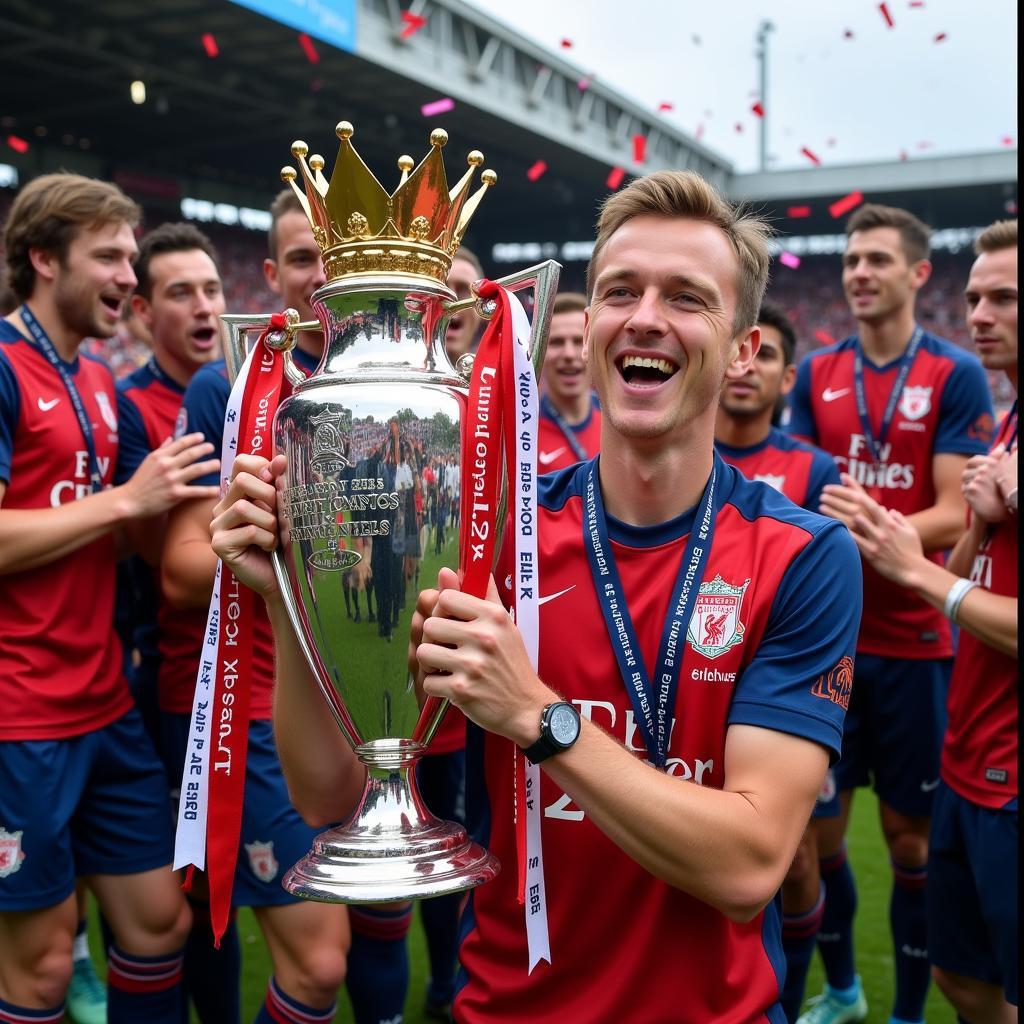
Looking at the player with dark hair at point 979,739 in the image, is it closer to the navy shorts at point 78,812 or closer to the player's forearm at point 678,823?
the player's forearm at point 678,823

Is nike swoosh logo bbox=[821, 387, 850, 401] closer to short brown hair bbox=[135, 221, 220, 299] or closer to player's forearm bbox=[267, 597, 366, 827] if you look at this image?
short brown hair bbox=[135, 221, 220, 299]

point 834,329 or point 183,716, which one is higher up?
point 834,329

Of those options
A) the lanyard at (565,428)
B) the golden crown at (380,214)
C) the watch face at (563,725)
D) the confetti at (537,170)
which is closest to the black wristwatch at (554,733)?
the watch face at (563,725)

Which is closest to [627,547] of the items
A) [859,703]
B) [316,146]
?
[859,703]

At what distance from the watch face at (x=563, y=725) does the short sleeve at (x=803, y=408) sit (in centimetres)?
310

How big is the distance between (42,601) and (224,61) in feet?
49.8

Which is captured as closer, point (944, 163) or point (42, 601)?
point (42, 601)

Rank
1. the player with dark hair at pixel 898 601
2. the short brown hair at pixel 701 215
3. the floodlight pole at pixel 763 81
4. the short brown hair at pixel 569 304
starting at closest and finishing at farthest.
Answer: the short brown hair at pixel 701 215 → the player with dark hair at pixel 898 601 → the short brown hair at pixel 569 304 → the floodlight pole at pixel 763 81

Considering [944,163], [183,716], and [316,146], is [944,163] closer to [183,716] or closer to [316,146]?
[316,146]

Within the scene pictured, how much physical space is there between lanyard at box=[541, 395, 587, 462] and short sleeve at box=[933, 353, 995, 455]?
4.57 feet

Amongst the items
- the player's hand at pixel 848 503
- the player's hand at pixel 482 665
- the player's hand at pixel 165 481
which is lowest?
the player's hand at pixel 482 665

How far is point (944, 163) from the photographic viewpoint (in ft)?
74.2

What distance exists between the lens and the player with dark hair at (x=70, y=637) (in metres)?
2.75

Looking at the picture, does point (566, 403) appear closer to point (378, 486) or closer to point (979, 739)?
point (979, 739)
